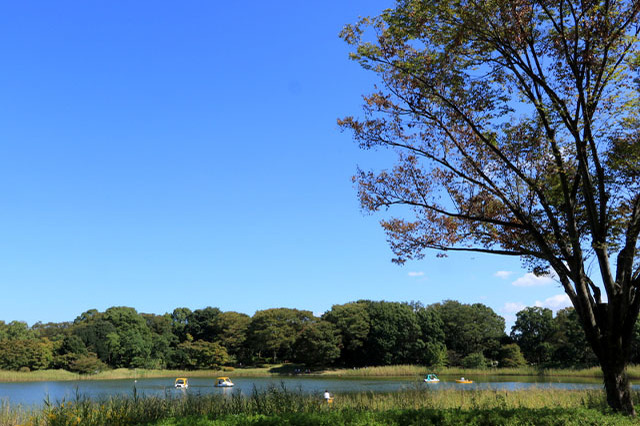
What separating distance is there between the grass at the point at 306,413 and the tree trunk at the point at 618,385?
0.33 m

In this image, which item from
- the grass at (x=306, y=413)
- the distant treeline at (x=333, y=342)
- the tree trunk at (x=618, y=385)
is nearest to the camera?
the grass at (x=306, y=413)

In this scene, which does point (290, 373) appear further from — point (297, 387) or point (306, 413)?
point (306, 413)

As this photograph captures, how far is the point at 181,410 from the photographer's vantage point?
32.5 feet

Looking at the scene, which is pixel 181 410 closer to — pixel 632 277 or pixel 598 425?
pixel 598 425

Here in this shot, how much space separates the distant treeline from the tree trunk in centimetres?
4511

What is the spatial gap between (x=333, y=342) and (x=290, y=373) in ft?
20.6

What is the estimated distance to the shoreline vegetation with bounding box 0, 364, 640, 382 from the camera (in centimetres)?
4322

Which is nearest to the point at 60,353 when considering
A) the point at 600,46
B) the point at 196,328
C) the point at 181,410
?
Result: the point at 196,328

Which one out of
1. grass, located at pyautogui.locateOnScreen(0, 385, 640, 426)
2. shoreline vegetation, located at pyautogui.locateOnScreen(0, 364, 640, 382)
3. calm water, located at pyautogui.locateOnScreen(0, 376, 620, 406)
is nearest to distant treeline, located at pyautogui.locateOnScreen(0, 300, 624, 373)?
shoreline vegetation, located at pyautogui.locateOnScreen(0, 364, 640, 382)

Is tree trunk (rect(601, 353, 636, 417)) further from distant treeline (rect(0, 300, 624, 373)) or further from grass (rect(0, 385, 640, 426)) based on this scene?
distant treeline (rect(0, 300, 624, 373))

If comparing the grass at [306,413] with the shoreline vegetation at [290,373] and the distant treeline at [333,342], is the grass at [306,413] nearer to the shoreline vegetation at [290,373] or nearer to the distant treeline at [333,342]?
the shoreline vegetation at [290,373]

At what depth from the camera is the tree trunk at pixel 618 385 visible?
8.21 metres

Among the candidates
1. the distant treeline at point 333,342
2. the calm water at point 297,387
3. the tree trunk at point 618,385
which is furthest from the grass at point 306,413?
the distant treeline at point 333,342

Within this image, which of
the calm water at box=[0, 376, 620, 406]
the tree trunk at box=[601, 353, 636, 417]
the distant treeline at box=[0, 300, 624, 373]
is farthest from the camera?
the distant treeline at box=[0, 300, 624, 373]
